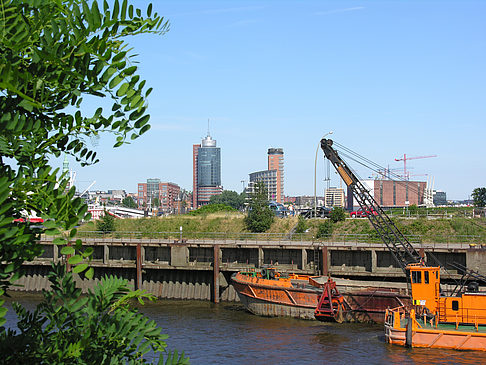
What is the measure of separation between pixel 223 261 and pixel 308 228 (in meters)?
23.0

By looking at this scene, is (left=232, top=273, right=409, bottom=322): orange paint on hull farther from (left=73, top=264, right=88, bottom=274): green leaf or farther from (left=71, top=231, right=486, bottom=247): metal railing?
(left=73, top=264, right=88, bottom=274): green leaf

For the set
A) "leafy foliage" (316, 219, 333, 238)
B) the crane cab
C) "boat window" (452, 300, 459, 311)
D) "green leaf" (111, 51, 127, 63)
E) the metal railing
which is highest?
"green leaf" (111, 51, 127, 63)

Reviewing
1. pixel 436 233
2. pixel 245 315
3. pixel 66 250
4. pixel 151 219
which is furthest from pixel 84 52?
pixel 151 219

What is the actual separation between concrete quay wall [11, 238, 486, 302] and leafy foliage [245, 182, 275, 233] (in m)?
23.4

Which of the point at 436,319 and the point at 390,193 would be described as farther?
the point at 390,193

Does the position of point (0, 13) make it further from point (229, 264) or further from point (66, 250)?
point (229, 264)

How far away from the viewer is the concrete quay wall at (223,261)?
4962 centimetres

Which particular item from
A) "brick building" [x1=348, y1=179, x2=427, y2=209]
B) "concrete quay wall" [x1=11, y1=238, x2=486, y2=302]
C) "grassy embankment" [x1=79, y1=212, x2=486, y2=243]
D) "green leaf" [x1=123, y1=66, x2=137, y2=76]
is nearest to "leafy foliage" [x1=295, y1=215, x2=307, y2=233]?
"grassy embankment" [x1=79, y1=212, x2=486, y2=243]

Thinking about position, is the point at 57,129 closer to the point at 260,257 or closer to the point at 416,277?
the point at 416,277

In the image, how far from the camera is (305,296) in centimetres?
4188

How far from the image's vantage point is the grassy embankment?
208ft

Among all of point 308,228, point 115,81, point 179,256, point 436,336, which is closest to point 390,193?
point 308,228

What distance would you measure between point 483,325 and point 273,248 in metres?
23.8

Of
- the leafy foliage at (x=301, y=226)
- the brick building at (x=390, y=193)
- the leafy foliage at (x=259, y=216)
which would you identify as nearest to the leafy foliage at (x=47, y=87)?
the leafy foliage at (x=301, y=226)
